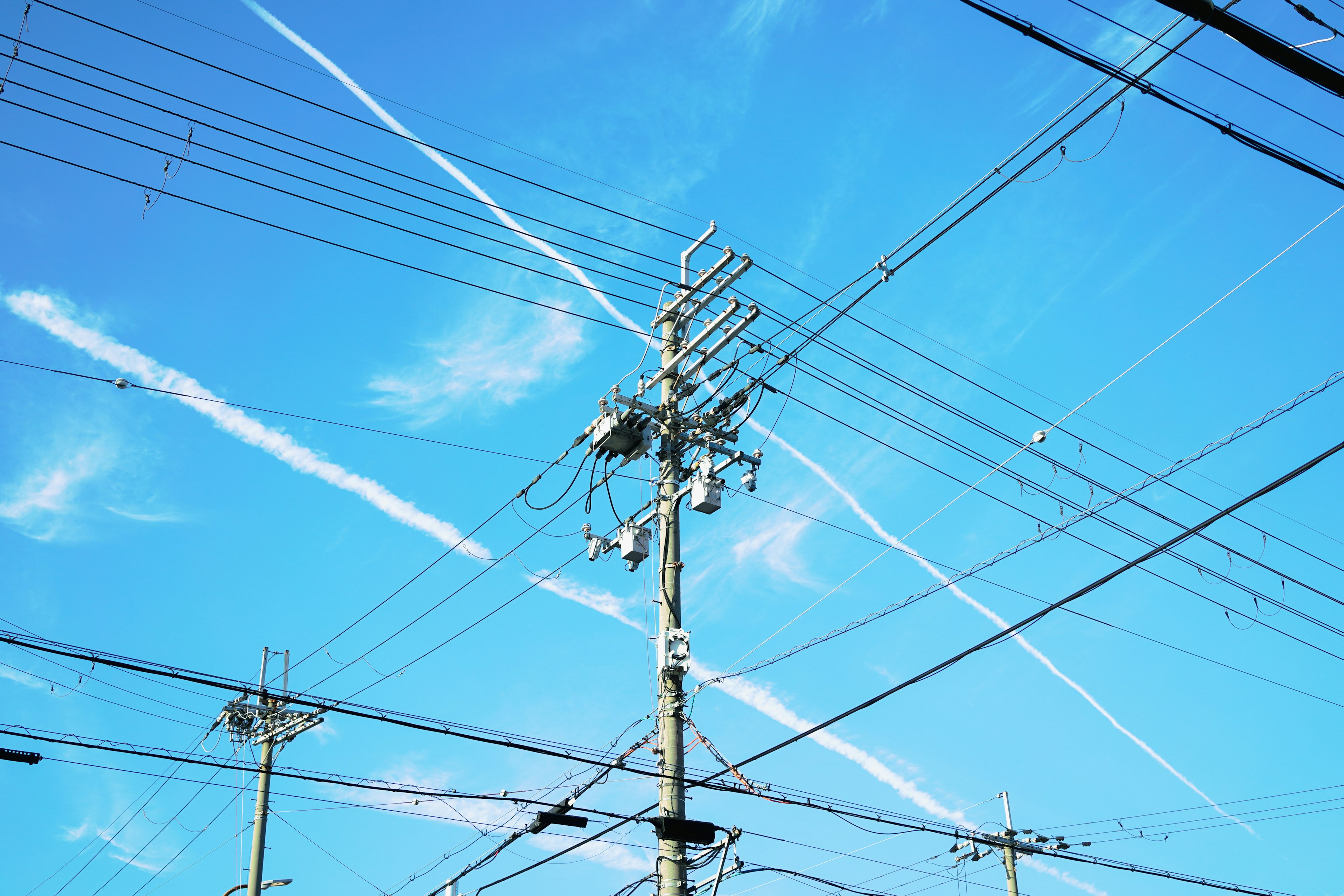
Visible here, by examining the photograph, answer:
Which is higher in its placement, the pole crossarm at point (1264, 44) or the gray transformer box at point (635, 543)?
the gray transformer box at point (635, 543)

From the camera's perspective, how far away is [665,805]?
52.3 feet

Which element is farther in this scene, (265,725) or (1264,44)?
(265,725)

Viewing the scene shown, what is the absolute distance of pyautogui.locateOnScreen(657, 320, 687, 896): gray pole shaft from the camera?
1570 cm

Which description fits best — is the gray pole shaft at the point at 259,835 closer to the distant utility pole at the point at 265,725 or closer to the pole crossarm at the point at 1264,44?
the distant utility pole at the point at 265,725

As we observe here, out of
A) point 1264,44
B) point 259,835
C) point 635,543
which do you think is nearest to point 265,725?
point 259,835

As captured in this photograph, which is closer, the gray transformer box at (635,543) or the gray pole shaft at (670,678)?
the gray pole shaft at (670,678)

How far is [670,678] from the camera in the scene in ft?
55.7

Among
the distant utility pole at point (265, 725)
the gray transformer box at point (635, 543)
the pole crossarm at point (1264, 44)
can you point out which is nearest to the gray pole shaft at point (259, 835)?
the distant utility pole at point (265, 725)

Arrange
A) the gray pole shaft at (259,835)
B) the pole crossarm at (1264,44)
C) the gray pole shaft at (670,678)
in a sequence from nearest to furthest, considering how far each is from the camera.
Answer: the pole crossarm at (1264,44)
the gray pole shaft at (670,678)
the gray pole shaft at (259,835)

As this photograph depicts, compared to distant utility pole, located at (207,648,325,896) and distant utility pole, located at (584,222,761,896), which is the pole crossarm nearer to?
distant utility pole, located at (584,222,761,896)

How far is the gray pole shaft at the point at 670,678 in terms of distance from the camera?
15695 mm

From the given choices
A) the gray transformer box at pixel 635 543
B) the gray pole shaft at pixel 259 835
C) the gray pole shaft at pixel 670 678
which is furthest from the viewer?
the gray pole shaft at pixel 259 835

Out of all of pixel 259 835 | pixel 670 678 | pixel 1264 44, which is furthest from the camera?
pixel 259 835

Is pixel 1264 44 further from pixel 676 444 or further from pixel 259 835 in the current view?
pixel 259 835
